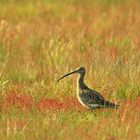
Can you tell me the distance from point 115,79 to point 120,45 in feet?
11.5

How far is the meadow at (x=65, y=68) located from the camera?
411 inches

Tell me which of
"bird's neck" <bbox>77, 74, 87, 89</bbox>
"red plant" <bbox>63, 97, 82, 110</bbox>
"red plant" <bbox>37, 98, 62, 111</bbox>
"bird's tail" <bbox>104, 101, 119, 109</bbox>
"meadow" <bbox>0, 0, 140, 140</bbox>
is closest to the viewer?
"meadow" <bbox>0, 0, 140, 140</bbox>

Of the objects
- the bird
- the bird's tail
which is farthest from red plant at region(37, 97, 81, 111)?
the bird's tail

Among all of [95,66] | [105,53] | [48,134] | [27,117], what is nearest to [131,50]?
[105,53]

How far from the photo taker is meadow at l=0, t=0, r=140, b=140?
10.4m

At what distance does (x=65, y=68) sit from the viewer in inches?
553

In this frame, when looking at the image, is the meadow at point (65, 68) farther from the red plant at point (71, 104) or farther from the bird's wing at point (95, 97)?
the bird's wing at point (95, 97)

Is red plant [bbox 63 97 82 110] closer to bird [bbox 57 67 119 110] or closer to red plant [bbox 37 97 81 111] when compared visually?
red plant [bbox 37 97 81 111]

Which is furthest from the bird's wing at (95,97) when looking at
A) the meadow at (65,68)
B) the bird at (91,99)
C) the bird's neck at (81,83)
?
the bird's neck at (81,83)

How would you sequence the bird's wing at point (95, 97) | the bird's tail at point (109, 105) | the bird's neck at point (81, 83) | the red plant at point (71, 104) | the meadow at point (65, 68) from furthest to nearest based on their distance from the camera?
the bird's neck at point (81, 83)
the red plant at point (71, 104)
the bird's wing at point (95, 97)
the bird's tail at point (109, 105)
the meadow at point (65, 68)

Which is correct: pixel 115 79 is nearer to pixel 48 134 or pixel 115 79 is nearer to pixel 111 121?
pixel 111 121

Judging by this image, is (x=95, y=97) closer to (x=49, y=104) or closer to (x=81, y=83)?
(x=81, y=83)

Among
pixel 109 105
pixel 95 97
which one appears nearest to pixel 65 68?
pixel 95 97

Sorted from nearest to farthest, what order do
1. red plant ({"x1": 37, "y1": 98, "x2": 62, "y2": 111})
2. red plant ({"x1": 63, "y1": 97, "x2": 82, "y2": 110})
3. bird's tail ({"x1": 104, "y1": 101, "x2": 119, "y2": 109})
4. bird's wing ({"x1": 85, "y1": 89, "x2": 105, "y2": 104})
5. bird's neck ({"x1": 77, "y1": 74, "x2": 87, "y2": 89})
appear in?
1. bird's tail ({"x1": 104, "y1": 101, "x2": 119, "y2": 109})
2. bird's wing ({"x1": 85, "y1": 89, "x2": 105, "y2": 104})
3. red plant ({"x1": 37, "y1": 98, "x2": 62, "y2": 111})
4. red plant ({"x1": 63, "y1": 97, "x2": 82, "y2": 110})
5. bird's neck ({"x1": 77, "y1": 74, "x2": 87, "y2": 89})
